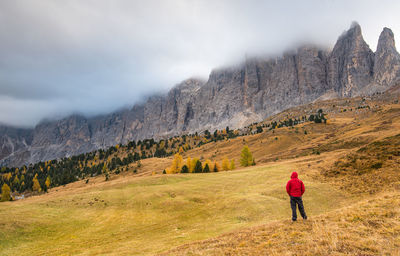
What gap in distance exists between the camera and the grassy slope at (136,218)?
2016cm

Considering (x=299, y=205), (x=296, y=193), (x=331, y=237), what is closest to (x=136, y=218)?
(x=299, y=205)

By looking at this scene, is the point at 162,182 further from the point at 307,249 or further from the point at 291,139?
the point at 291,139

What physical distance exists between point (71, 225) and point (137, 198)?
10990 mm

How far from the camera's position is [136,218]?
29219mm

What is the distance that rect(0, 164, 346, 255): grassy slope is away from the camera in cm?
2016

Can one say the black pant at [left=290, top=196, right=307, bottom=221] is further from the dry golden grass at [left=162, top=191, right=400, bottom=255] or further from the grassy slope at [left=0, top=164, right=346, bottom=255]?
the grassy slope at [left=0, top=164, right=346, bottom=255]

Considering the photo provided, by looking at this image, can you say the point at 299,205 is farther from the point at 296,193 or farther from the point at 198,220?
the point at 198,220

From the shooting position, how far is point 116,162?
15450 cm

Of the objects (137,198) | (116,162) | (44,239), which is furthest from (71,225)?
(116,162)

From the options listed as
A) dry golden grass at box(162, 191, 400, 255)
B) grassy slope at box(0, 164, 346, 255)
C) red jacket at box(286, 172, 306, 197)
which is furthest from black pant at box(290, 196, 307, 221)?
grassy slope at box(0, 164, 346, 255)

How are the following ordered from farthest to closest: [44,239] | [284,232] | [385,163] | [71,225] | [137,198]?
[137,198], [385,163], [71,225], [44,239], [284,232]

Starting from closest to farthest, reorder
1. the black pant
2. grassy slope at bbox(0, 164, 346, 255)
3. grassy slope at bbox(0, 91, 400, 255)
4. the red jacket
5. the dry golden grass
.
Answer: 1. the dry golden grass
2. grassy slope at bbox(0, 91, 400, 255)
3. the black pant
4. the red jacket
5. grassy slope at bbox(0, 164, 346, 255)

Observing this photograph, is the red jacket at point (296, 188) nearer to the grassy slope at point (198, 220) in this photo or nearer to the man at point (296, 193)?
the man at point (296, 193)

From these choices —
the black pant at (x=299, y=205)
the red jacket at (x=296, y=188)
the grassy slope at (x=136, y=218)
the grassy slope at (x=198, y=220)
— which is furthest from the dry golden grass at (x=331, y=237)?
the grassy slope at (x=136, y=218)
